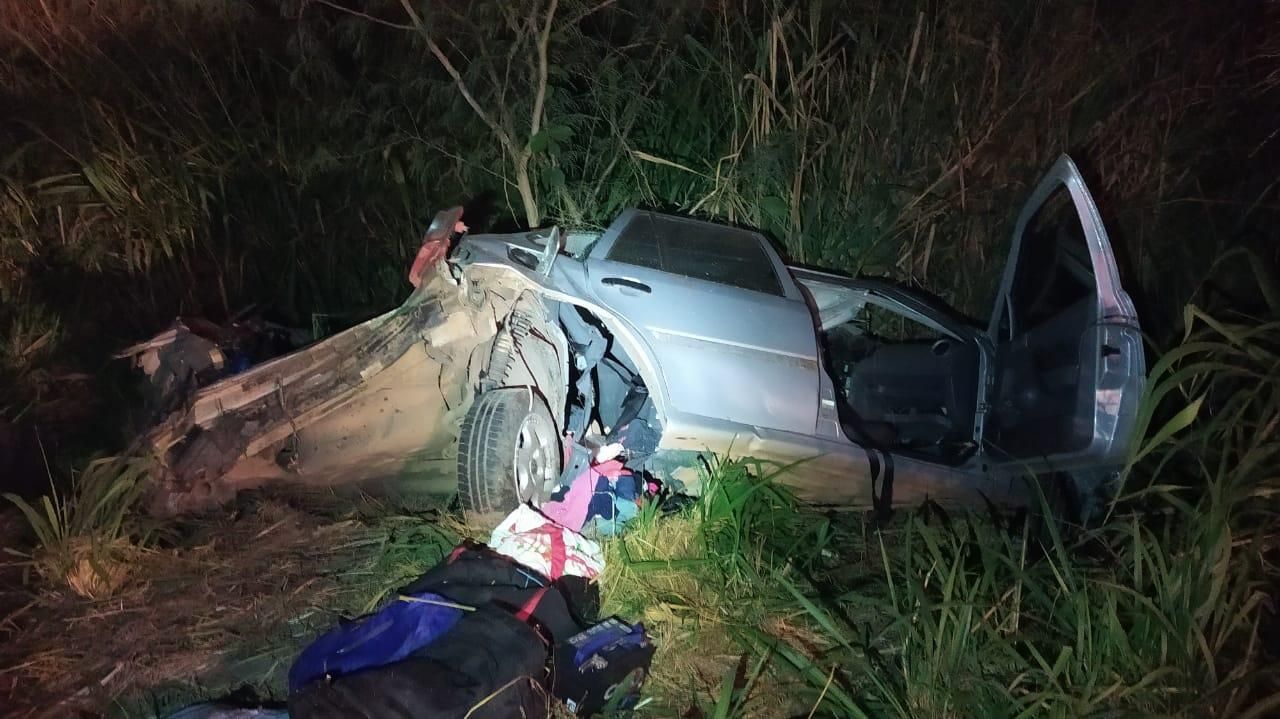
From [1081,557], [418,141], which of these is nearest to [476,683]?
[1081,557]

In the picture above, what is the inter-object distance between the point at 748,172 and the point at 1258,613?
359 centimetres

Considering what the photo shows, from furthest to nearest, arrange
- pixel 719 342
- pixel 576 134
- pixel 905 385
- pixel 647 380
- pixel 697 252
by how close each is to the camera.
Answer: pixel 576 134 < pixel 905 385 < pixel 697 252 < pixel 719 342 < pixel 647 380

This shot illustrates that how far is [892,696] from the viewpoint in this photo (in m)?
2.18

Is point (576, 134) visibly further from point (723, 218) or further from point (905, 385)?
point (905, 385)

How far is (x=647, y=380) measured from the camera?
3039 millimetres

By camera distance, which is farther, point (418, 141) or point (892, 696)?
point (418, 141)

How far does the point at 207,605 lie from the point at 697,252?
2423 mm

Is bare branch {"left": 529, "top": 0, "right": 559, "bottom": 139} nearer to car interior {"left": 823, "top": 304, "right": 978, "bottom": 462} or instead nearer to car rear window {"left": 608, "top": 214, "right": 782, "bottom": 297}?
car rear window {"left": 608, "top": 214, "right": 782, "bottom": 297}

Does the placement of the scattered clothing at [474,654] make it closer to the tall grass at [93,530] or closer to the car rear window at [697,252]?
the tall grass at [93,530]

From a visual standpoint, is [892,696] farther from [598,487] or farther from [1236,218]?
[1236,218]

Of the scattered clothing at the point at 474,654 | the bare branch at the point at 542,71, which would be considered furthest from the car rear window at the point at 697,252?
the bare branch at the point at 542,71

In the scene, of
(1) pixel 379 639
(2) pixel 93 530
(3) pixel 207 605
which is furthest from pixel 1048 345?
(2) pixel 93 530

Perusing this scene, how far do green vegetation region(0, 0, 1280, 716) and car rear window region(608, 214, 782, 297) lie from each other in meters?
0.91

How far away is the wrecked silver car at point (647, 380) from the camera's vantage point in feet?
10.1
